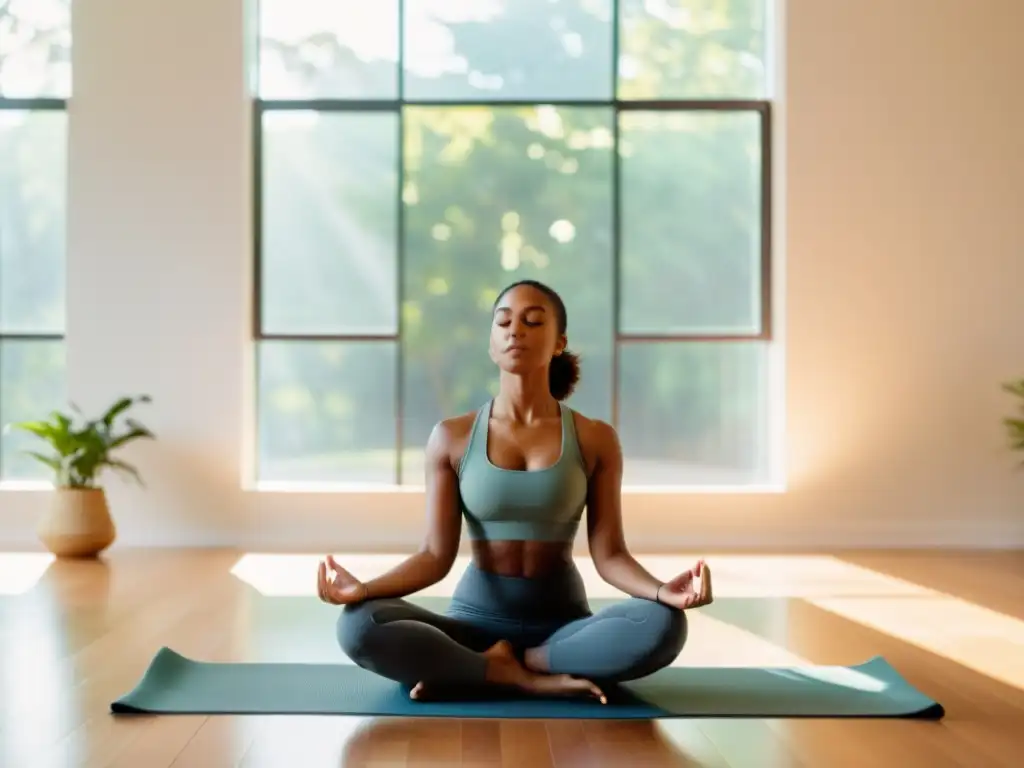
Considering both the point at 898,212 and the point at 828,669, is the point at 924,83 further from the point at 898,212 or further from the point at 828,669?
the point at 828,669

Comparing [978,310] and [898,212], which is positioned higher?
[898,212]

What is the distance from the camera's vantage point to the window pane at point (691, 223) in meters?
6.82

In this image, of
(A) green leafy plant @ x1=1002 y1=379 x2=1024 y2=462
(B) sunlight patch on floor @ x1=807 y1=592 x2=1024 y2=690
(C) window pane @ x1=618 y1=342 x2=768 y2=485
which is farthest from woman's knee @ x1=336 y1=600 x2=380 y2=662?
(A) green leafy plant @ x1=1002 y1=379 x2=1024 y2=462

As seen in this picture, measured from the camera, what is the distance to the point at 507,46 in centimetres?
680

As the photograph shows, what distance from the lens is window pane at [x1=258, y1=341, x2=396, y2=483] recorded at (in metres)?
6.78

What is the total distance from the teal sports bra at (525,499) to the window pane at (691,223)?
384 centimetres

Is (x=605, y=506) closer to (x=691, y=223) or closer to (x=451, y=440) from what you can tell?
(x=451, y=440)

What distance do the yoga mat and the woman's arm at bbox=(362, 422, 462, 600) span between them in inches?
10.9

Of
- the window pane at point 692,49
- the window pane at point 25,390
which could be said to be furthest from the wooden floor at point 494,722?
the window pane at point 692,49

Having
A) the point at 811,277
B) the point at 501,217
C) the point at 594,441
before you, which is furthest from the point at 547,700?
the point at 501,217

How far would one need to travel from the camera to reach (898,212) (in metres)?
6.57

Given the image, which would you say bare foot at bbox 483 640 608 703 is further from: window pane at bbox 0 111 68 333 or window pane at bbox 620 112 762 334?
window pane at bbox 0 111 68 333

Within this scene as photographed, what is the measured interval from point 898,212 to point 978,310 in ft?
2.05

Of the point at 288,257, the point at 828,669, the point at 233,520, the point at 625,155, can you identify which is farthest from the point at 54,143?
the point at 828,669
